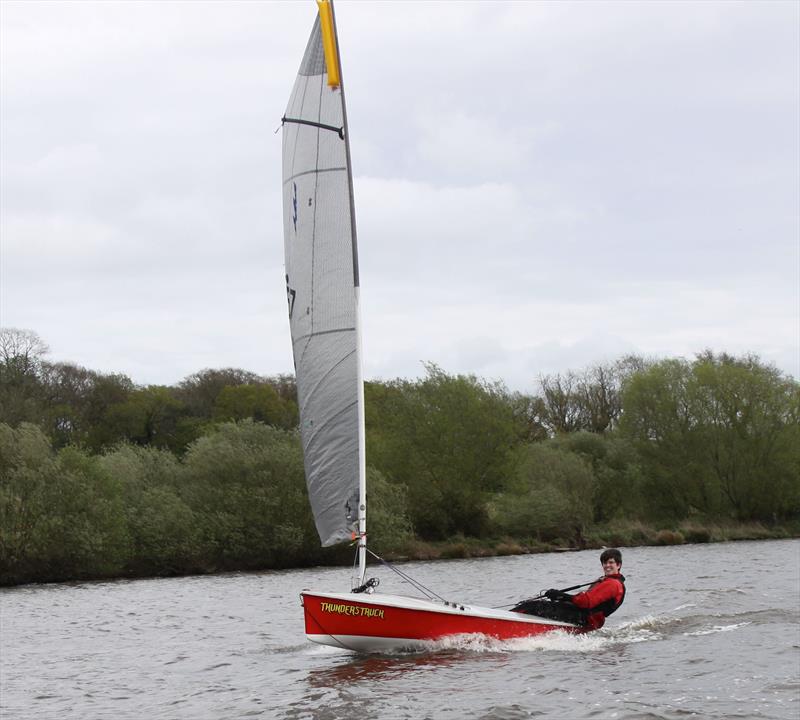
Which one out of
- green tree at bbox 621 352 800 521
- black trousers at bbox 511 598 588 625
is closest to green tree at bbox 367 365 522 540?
green tree at bbox 621 352 800 521

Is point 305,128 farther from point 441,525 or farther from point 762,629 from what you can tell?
point 441,525

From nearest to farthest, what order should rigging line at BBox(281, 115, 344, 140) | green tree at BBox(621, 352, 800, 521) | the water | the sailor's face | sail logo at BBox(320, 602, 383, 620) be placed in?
the water, sail logo at BBox(320, 602, 383, 620), rigging line at BBox(281, 115, 344, 140), the sailor's face, green tree at BBox(621, 352, 800, 521)

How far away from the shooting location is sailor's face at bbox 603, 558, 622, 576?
1748cm

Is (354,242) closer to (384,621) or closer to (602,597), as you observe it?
(384,621)

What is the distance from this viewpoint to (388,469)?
169 ft

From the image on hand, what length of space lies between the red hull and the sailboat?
1cm

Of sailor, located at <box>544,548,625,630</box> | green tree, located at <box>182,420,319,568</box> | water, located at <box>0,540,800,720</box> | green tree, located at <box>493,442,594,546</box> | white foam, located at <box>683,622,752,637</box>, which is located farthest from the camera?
green tree, located at <box>493,442,594,546</box>

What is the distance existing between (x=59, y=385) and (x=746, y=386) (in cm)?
4202

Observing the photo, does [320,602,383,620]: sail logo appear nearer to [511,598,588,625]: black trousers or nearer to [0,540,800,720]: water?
[0,540,800,720]: water

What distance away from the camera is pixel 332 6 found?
1576 cm

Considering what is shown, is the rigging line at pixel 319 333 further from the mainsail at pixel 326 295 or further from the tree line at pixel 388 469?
the tree line at pixel 388 469

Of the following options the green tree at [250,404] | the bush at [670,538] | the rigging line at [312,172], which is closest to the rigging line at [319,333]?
the rigging line at [312,172]

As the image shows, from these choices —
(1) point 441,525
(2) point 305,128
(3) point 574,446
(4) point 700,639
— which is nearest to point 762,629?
(4) point 700,639

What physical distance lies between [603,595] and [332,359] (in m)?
5.74
